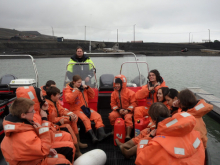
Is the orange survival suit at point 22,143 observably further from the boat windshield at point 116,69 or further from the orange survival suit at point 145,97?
the boat windshield at point 116,69

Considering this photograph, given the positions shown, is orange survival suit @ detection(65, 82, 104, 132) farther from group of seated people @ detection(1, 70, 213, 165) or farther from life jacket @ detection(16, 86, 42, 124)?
life jacket @ detection(16, 86, 42, 124)

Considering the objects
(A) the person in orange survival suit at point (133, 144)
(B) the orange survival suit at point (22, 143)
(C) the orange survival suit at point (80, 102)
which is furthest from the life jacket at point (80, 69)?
(B) the orange survival suit at point (22, 143)

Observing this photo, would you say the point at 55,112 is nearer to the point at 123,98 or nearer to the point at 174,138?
the point at 123,98

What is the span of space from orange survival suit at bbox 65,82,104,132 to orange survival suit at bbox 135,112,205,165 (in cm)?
146

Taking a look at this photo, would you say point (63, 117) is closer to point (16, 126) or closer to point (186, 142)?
point (16, 126)

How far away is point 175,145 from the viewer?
4.58 feet

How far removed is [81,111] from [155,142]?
1.77 m

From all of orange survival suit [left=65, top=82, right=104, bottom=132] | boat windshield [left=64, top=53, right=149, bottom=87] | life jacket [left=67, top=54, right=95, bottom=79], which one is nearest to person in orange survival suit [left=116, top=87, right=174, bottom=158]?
orange survival suit [left=65, top=82, right=104, bottom=132]

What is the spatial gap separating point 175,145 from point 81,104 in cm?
197

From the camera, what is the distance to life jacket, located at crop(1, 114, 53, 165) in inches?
55.0

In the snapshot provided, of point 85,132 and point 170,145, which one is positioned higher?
point 170,145

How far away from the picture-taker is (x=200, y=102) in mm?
1895

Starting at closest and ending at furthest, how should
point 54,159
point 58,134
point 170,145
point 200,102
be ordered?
1. point 170,145
2. point 54,159
3. point 200,102
4. point 58,134

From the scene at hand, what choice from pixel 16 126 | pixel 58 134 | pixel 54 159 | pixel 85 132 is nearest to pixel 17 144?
→ pixel 16 126
